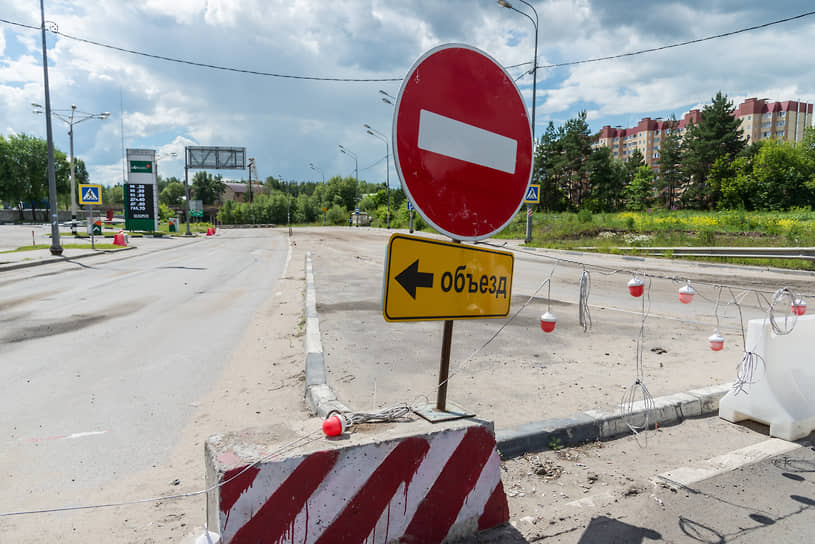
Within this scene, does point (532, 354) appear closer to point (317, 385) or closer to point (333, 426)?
point (317, 385)

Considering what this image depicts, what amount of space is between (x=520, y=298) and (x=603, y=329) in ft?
9.86

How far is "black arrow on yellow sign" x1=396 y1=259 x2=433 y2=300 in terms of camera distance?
2.26 meters

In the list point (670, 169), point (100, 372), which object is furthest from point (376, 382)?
point (670, 169)

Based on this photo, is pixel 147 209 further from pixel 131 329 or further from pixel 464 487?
pixel 464 487

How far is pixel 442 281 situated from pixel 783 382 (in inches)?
131

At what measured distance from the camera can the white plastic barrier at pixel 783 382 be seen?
3863mm

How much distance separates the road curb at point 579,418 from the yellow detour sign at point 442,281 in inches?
53.5

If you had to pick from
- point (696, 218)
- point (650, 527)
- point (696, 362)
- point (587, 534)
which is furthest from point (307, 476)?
point (696, 218)

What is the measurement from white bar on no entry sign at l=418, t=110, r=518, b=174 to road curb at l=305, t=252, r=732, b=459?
2.01m

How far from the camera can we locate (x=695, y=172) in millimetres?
64125

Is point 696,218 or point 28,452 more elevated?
point 696,218

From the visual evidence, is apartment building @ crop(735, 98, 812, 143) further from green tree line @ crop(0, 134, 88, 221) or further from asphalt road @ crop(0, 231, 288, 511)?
green tree line @ crop(0, 134, 88, 221)

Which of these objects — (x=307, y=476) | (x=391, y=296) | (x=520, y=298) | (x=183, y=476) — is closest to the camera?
(x=307, y=476)

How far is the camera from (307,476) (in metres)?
2.07
